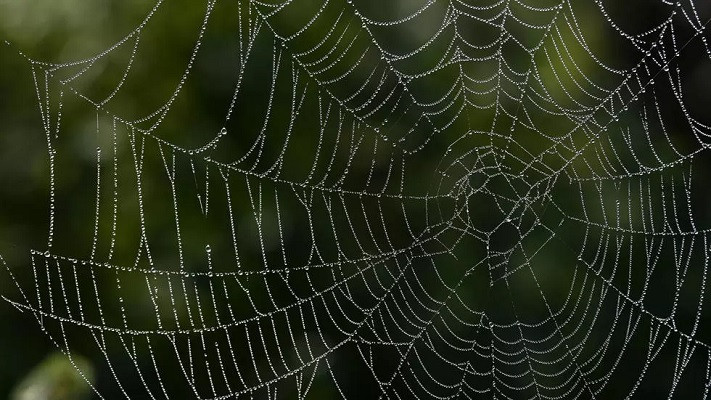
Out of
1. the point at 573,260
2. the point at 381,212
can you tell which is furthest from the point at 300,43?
the point at 573,260

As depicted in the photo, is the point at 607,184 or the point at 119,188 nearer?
the point at 119,188

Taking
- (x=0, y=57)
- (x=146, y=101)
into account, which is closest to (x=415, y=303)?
(x=146, y=101)

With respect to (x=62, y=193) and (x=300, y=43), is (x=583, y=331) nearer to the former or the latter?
(x=300, y=43)

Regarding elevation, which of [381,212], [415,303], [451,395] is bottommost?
[451,395]

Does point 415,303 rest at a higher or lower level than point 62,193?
lower

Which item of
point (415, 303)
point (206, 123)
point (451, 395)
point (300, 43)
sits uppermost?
point (300, 43)

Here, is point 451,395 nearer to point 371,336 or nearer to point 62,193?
point 371,336
